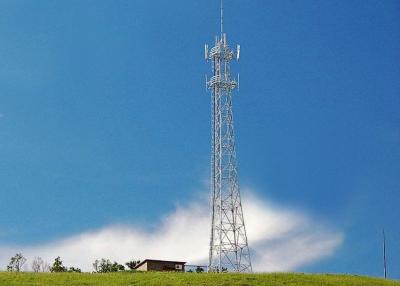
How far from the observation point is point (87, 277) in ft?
133

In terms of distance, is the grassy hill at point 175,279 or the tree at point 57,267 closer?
the grassy hill at point 175,279

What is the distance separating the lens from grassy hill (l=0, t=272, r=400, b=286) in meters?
38.8

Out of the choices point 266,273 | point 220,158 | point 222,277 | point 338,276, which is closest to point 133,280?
point 222,277

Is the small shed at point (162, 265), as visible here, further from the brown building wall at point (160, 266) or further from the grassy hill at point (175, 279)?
the grassy hill at point (175, 279)

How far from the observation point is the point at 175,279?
40.0 meters

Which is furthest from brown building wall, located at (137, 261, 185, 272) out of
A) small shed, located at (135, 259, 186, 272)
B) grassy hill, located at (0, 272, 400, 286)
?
grassy hill, located at (0, 272, 400, 286)

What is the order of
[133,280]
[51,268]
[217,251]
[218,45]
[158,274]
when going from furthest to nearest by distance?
[51,268] < [218,45] < [217,251] < [158,274] < [133,280]

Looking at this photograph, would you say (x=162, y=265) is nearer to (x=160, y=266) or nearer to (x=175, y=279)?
(x=160, y=266)

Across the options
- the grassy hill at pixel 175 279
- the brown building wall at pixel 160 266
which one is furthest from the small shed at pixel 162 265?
the grassy hill at pixel 175 279

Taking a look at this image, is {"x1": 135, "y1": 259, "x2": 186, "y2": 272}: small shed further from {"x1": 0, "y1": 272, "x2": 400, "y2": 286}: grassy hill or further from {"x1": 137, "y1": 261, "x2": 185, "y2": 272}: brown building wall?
{"x1": 0, "y1": 272, "x2": 400, "y2": 286}: grassy hill

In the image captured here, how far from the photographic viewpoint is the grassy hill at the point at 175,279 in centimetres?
3875

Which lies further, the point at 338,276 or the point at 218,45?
the point at 218,45

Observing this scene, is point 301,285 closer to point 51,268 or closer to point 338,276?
point 338,276

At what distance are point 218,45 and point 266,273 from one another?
22882 mm
